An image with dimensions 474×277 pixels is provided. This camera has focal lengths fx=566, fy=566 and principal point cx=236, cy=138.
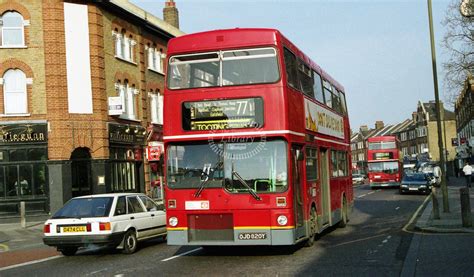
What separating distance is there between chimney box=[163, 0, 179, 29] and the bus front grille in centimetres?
3211

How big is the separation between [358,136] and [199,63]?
137m

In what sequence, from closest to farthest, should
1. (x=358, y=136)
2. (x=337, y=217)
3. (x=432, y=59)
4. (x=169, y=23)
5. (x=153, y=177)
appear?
(x=337, y=217) → (x=432, y=59) → (x=153, y=177) → (x=169, y=23) → (x=358, y=136)

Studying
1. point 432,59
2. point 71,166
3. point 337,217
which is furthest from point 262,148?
point 71,166

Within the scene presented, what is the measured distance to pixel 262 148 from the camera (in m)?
10.5

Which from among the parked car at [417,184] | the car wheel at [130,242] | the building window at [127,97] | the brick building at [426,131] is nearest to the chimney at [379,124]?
the brick building at [426,131]

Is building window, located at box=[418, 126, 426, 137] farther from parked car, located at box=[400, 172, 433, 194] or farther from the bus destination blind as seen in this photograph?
the bus destination blind

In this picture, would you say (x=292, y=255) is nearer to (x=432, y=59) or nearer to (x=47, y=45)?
(x=432, y=59)

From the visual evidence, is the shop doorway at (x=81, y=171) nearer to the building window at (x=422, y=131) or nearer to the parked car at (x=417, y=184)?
the parked car at (x=417, y=184)

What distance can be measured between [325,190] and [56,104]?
15138 millimetres

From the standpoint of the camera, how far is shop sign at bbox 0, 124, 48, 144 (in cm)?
2466

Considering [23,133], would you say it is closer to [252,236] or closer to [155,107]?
[155,107]

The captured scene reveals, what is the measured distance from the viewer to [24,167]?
24.9 m

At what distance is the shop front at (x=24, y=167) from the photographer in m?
24.7

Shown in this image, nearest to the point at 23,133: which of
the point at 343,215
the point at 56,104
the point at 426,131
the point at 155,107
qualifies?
the point at 56,104
